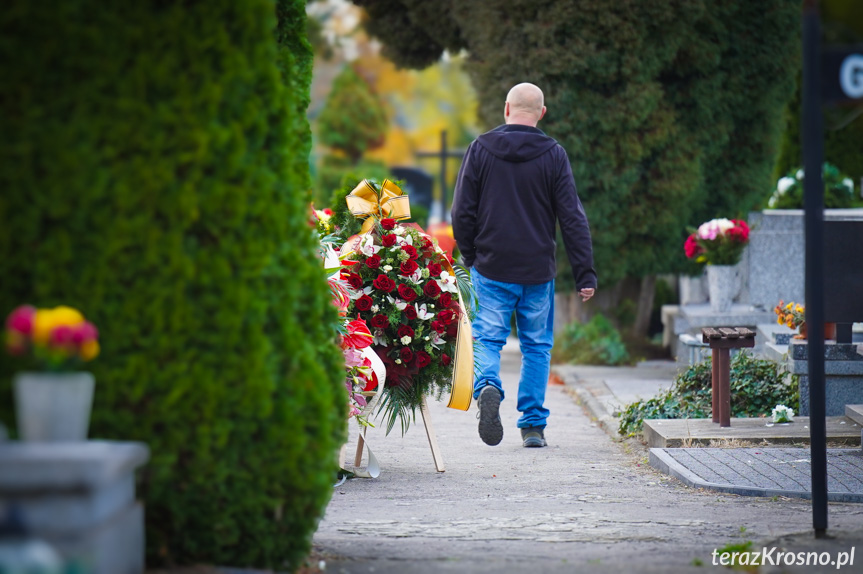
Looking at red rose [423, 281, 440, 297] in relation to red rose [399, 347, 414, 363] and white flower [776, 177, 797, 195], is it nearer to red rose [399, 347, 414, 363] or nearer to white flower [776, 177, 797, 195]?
red rose [399, 347, 414, 363]

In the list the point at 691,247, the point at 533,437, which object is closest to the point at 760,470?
the point at 533,437

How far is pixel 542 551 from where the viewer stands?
411 centimetres

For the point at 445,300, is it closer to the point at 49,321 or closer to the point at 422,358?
the point at 422,358

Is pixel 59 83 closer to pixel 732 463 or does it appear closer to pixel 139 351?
pixel 139 351

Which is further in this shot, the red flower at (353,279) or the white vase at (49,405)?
the red flower at (353,279)

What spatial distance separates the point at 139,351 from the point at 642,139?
944 cm

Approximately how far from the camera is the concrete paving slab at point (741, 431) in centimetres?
655

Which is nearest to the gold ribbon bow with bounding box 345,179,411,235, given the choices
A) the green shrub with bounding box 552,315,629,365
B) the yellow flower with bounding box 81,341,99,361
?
the yellow flower with bounding box 81,341,99,361

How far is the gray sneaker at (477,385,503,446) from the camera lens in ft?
21.0

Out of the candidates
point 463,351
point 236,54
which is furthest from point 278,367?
point 463,351

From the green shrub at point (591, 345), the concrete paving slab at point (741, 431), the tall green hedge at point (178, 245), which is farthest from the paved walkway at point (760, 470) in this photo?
the green shrub at point (591, 345)

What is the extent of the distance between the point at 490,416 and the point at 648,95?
6.14 metres

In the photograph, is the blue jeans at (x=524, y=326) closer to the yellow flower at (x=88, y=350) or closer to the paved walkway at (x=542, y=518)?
the paved walkway at (x=542, y=518)

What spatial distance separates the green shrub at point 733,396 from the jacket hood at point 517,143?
2.14 meters
